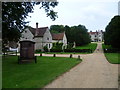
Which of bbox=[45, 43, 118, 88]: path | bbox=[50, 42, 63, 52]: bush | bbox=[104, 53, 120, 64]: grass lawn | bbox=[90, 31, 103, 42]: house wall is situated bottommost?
bbox=[104, 53, 120, 64]: grass lawn

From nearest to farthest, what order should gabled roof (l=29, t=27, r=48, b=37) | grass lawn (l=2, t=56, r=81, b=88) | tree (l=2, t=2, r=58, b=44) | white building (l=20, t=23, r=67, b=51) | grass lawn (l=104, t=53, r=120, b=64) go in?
1. grass lawn (l=2, t=56, r=81, b=88)
2. tree (l=2, t=2, r=58, b=44)
3. grass lawn (l=104, t=53, r=120, b=64)
4. white building (l=20, t=23, r=67, b=51)
5. gabled roof (l=29, t=27, r=48, b=37)

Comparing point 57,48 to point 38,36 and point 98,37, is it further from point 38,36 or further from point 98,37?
point 98,37

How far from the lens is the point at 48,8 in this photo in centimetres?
1766

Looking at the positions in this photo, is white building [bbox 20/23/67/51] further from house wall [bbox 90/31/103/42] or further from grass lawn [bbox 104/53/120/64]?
house wall [bbox 90/31/103/42]

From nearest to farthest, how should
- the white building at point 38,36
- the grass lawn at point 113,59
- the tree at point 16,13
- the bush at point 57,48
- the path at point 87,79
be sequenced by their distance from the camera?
the path at point 87,79
the tree at point 16,13
the grass lawn at point 113,59
the bush at point 57,48
the white building at point 38,36

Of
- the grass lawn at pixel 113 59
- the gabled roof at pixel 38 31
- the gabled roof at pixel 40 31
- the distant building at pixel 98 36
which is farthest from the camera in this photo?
the distant building at pixel 98 36

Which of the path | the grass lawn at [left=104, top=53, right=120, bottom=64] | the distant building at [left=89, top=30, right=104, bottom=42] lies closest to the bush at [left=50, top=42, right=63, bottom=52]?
the grass lawn at [left=104, top=53, right=120, bottom=64]

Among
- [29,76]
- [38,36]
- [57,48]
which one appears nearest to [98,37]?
→ [57,48]

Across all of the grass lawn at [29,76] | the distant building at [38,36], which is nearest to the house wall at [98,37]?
the distant building at [38,36]

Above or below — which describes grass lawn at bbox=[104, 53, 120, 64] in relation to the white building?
below

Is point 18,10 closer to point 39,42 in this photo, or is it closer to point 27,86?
point 27,86

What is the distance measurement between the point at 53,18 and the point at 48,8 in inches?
50.7

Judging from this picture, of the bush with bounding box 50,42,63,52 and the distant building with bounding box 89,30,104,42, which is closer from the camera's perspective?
the bush with bounding box 50,42,63,52

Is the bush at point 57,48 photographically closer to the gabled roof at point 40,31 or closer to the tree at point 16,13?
the gabled roof at point 40,31
